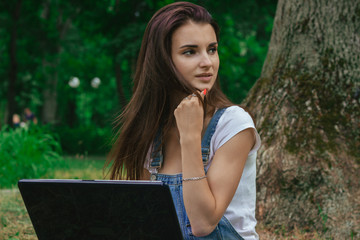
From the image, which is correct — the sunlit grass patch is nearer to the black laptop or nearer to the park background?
the park background

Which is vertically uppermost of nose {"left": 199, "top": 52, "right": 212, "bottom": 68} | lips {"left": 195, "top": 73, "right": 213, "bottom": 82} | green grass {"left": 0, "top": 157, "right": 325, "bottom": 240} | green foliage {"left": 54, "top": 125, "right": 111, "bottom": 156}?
nose {"left": 199, "top": 52, "right": 212, "bottom": 68}

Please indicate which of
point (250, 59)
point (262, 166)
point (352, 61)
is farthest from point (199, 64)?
point (250, 59)

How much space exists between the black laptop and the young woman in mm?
269

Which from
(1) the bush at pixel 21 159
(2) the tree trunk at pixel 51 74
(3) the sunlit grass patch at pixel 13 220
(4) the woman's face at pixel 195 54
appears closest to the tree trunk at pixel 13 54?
(2) the tree trunk at pixel 51 74

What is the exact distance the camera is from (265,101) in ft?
13.4

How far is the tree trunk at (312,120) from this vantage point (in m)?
3.53

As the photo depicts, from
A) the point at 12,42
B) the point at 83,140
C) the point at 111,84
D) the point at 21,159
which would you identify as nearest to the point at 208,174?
the point at 21,159

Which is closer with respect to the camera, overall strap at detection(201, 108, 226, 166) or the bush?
overall strap at detection(201, 108, 226, 166)

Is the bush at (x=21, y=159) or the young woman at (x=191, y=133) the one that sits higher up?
the young woman at (x=191, y=133)

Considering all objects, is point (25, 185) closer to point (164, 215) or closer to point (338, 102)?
point (164, 215)

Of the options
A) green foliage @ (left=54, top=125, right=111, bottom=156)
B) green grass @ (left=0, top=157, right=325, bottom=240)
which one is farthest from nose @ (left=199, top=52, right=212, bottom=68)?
green foliage @ (left=54, top=125, right=111, bottom=156)

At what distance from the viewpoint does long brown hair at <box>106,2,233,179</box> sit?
2.01m

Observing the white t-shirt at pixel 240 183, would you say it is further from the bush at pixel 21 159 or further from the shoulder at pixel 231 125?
the bush at pixel 21 159

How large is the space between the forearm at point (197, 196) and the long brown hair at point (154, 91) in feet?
1.05
